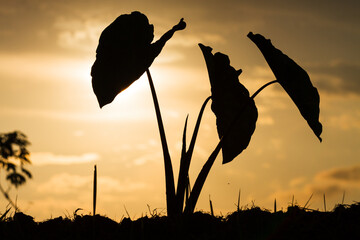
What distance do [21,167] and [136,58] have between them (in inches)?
235

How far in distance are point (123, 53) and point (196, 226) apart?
1.05m

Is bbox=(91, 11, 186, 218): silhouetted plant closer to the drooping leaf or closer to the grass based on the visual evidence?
the drooping leaf

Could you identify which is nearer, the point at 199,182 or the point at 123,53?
the point at 123,53

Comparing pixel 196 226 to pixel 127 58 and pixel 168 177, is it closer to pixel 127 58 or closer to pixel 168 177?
pixel 168 177

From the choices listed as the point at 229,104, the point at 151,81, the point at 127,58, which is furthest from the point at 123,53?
the point at 229,104

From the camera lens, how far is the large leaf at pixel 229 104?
3379 mm

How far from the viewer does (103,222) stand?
2.14 m

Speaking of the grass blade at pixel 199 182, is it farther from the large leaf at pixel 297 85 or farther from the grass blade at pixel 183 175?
the large leaf at pixel 297 85

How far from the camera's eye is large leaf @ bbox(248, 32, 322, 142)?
112 inches

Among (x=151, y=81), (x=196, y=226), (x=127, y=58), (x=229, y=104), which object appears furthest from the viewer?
(x=229, y=104)

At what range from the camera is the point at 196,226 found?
209 centimetres

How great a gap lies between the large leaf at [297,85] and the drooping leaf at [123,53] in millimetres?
686

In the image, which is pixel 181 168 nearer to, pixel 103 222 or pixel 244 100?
pixel 103 222

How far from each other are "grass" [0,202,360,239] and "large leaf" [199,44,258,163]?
3.84 feet
